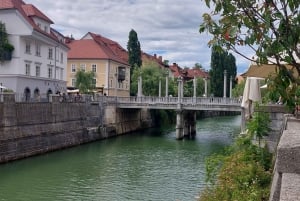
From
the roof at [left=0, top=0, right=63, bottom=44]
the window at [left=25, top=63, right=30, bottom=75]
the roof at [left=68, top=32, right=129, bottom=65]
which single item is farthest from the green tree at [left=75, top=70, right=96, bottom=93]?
A: the window at [left=25, top=63, right=30, bottom=75]

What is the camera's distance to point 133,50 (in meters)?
74.4

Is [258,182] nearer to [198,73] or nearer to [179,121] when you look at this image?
[179,121]

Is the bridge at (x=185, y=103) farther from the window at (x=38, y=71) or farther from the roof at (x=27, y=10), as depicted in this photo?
the roof at (x=27, y=10)

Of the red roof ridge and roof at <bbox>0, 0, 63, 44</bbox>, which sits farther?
the red roof ridge

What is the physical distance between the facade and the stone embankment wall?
16.3 metres

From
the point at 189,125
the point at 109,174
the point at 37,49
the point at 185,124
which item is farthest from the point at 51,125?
the point at 189,125

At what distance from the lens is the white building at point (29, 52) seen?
40.5m

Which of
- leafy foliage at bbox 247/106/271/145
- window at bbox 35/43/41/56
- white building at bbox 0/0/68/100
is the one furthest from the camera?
window at bbox 35/43/41/56

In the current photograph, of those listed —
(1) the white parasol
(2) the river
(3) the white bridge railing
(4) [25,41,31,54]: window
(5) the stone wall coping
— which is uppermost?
(4) [25,41,31,54]: window

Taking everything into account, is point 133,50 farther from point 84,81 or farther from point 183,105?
point 183,105

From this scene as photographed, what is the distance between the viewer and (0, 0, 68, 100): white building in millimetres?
40500

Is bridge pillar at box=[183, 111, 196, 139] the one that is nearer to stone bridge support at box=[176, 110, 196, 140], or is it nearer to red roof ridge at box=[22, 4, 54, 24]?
stone bridge support at box=[176, 110, 196, 140]

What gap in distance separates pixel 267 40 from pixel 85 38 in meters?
69.3

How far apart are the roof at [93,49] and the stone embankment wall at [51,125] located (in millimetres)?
18427
